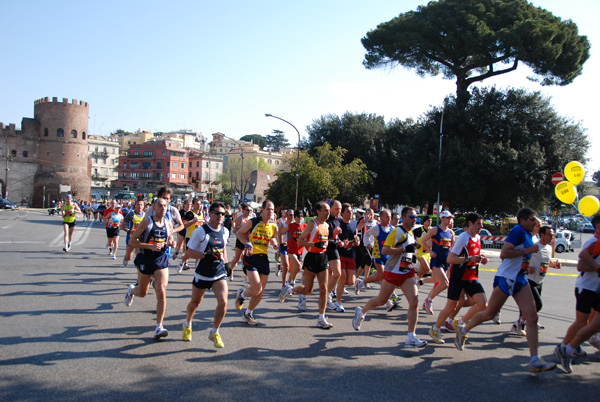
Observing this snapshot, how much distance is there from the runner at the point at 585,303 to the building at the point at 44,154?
74.0m

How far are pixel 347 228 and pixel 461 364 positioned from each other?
3.34m

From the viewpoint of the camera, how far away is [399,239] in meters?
6.25

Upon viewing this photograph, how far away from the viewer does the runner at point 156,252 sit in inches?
235

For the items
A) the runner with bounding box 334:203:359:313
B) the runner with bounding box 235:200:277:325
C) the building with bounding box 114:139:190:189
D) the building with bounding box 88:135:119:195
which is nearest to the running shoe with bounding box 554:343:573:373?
the runner with bounding box 334:203:359:313

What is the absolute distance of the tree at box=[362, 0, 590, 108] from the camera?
3198 centimetres

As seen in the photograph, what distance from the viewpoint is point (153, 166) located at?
4026 inches

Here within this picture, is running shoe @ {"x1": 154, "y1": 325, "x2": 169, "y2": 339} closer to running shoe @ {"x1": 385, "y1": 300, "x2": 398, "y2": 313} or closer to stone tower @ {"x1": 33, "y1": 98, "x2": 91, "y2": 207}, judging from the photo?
running shoe @ {"x1": 385, "y1": 300, "x2": 398, "y2": 313}

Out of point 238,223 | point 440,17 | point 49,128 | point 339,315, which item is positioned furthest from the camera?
point 49,128

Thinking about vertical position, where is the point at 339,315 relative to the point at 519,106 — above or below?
below

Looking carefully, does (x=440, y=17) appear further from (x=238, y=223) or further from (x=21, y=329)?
(x=21, y=329)

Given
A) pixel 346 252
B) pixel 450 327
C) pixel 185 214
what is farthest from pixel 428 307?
pixel 185 214

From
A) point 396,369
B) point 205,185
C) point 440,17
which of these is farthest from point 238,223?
point 205,185

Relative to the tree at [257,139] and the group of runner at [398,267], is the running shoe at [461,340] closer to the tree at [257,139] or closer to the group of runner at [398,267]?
the group of runner at [398,267]

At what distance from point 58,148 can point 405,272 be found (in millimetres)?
75327
